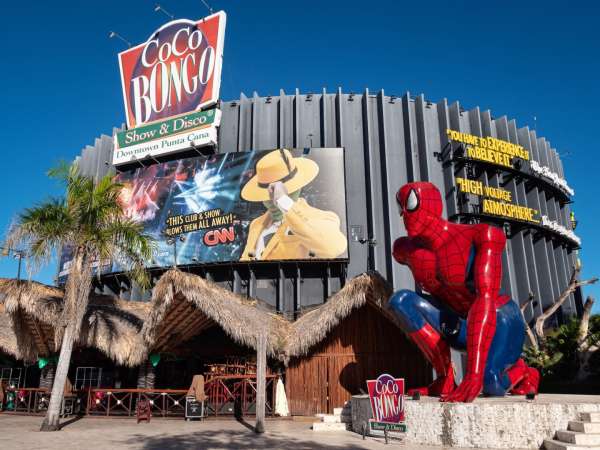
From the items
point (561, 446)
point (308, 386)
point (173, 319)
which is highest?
point (173, 319)

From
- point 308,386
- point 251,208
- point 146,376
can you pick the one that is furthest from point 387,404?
point 251,208

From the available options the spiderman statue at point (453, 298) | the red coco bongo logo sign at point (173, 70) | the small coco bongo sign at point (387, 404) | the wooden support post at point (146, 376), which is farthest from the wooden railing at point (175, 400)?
the red coco bongo logo sign at point (173, 70)

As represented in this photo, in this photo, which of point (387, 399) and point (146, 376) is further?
point (146, 376)

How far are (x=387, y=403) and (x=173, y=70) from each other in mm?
24279

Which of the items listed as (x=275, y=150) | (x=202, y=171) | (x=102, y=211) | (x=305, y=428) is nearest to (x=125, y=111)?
(x=202, y=171)

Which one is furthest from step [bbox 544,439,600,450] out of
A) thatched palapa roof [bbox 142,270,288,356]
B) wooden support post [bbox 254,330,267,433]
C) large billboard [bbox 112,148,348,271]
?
large billboard [bbox 112,148,348,271]

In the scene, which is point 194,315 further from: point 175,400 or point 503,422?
point 503,422

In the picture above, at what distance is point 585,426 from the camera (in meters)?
8.02

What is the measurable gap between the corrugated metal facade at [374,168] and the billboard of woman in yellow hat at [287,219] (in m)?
1.66

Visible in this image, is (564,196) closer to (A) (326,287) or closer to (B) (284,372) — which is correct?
(A) (326,287)

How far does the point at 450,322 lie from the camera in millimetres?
10938

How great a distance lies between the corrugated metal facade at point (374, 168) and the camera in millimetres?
25125

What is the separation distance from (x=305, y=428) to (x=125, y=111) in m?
23.7

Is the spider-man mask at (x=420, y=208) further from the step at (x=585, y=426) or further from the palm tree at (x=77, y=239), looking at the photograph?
the palm tree at (x=77, y=239)
